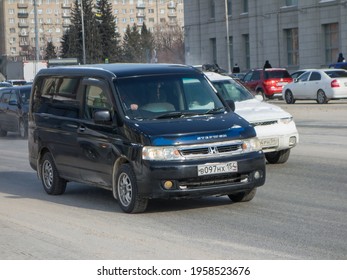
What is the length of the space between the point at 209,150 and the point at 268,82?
3675 centimetres

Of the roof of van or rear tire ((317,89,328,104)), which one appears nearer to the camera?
the roof of van

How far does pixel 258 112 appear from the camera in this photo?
54.5ft

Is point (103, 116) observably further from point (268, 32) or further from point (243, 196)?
point (268, 32)

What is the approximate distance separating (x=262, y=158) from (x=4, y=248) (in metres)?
3.71

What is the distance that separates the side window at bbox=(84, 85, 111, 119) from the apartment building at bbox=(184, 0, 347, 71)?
53.8m

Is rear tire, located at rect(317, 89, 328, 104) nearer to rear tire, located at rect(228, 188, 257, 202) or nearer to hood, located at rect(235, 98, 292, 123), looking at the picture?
hood, located at rect(235, 98, 292, 123)

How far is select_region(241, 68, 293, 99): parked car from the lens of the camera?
157 feet

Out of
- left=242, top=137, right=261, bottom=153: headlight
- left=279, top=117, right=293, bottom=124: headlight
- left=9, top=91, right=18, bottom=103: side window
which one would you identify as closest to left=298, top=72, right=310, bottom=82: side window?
left=9, top=91, right=18, bottom=103: side window

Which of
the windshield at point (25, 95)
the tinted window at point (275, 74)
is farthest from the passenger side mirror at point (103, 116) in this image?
the tinted window at point (275, 74)

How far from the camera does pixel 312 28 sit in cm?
6856

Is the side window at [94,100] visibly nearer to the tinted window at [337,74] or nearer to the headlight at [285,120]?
the headlight at [285,120]

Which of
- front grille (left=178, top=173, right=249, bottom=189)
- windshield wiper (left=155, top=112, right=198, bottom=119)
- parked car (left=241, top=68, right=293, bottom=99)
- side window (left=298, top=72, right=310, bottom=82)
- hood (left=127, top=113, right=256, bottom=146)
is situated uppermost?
windshield wiper (left=155, top=112, right=198, bottom=119)

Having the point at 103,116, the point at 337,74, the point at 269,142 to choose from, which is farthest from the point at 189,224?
the point at 337,74

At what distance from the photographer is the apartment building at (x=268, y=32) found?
67875 millimetres
